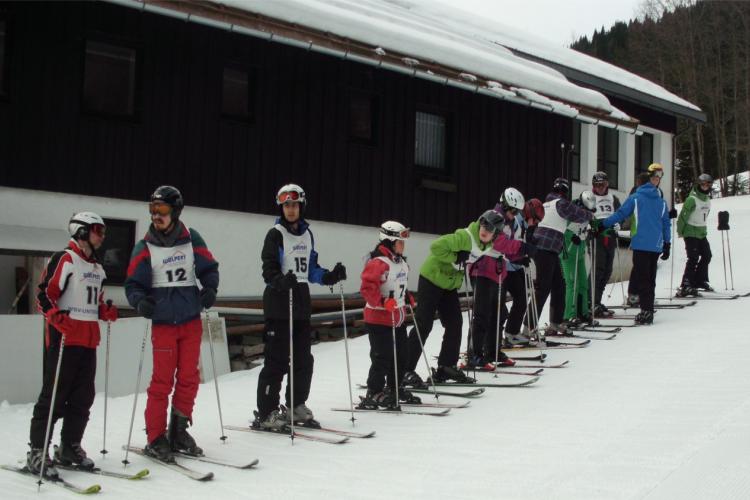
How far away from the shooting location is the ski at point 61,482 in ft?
18.2

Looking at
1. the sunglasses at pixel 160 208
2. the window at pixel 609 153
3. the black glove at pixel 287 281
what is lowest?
the black glove at pixel 287 281

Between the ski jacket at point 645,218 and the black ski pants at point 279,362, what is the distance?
21.4 ft

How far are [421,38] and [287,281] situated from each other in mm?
8814

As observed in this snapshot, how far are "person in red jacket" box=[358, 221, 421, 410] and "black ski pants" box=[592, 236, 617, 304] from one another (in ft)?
18.4

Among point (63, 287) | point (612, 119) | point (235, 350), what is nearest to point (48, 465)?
point (63, 287)

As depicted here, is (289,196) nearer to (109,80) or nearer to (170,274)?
(170,274)

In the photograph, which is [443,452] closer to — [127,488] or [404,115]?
[127,488]

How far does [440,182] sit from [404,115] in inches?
58.7

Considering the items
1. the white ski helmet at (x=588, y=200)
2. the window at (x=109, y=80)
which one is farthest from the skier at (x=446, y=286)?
the window at (x=109, y=80)

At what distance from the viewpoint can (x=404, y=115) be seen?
16.0 m

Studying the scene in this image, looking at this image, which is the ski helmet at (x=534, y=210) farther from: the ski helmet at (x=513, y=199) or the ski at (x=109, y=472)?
the ski at (x=109, y=472)

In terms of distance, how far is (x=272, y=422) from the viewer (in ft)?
24.1

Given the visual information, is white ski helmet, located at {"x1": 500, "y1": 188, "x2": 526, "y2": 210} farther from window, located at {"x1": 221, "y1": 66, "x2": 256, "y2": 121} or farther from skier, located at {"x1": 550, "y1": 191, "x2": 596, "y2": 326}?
window, located at {"x1": 221, "y1": 66, "x2": 256, "y2": 121}

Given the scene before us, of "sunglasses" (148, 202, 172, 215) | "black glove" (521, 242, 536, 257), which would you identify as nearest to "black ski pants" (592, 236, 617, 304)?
"black glove" (521, 242, 536, 257)
